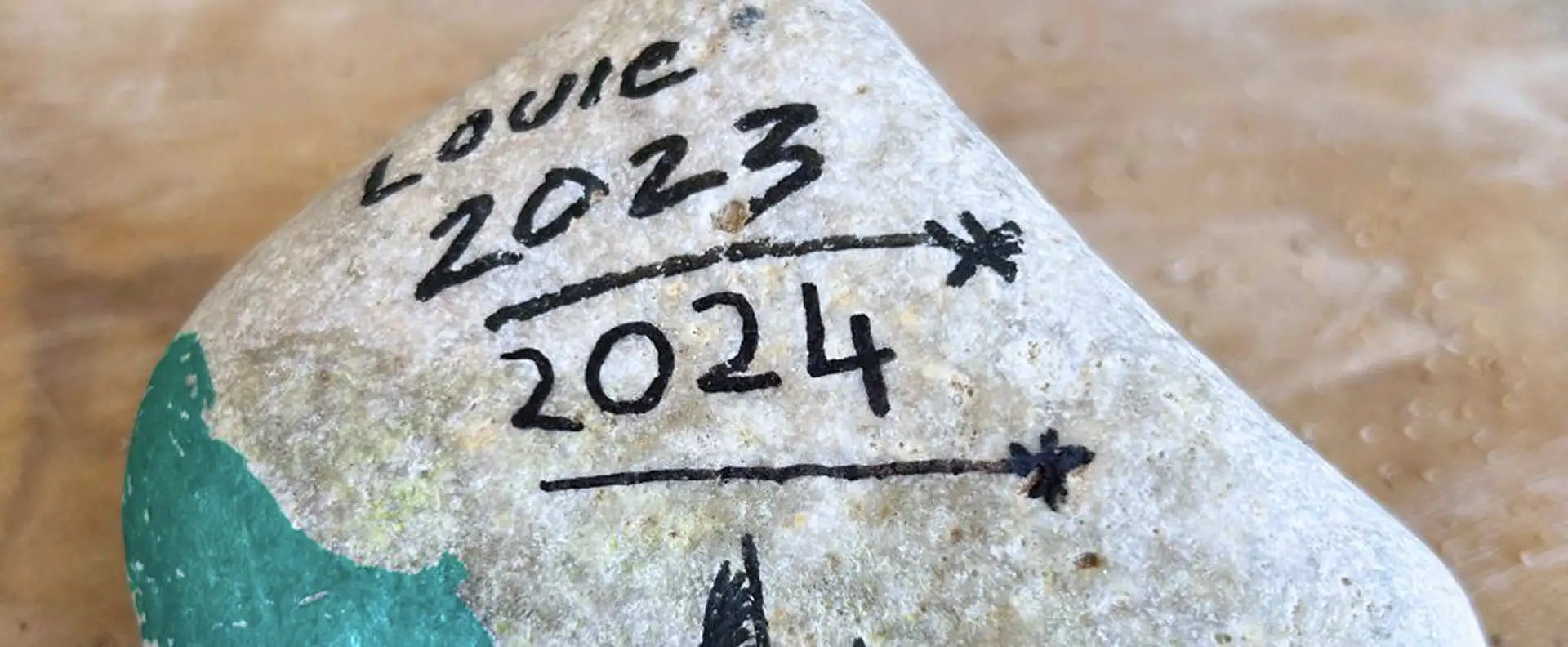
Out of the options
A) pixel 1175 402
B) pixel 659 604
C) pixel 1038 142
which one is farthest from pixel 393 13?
pixel 1175 402

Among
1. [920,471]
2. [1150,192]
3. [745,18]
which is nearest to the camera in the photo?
[920,471]

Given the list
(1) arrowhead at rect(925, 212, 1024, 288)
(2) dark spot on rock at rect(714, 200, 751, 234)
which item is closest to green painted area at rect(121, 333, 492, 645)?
(2) dark spot on rock at rect(714, 200, 751, 234)

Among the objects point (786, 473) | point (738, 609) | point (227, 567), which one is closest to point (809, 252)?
point (786, 473)

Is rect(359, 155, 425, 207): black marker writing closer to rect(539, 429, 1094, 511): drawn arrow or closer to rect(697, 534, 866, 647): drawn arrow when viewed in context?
rect(539, 429, 1094, 511): drawn arrow

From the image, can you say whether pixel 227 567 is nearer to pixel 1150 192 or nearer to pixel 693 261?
pixel 693 261

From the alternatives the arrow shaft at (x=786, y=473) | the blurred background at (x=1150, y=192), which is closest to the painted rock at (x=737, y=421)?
the arrow shaft at (x=786, y=473)

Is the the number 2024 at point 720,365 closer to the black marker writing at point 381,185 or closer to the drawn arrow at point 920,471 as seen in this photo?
the drawn arrow at point 920,471

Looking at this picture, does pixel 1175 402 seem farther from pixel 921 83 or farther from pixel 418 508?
pixel 418 508
